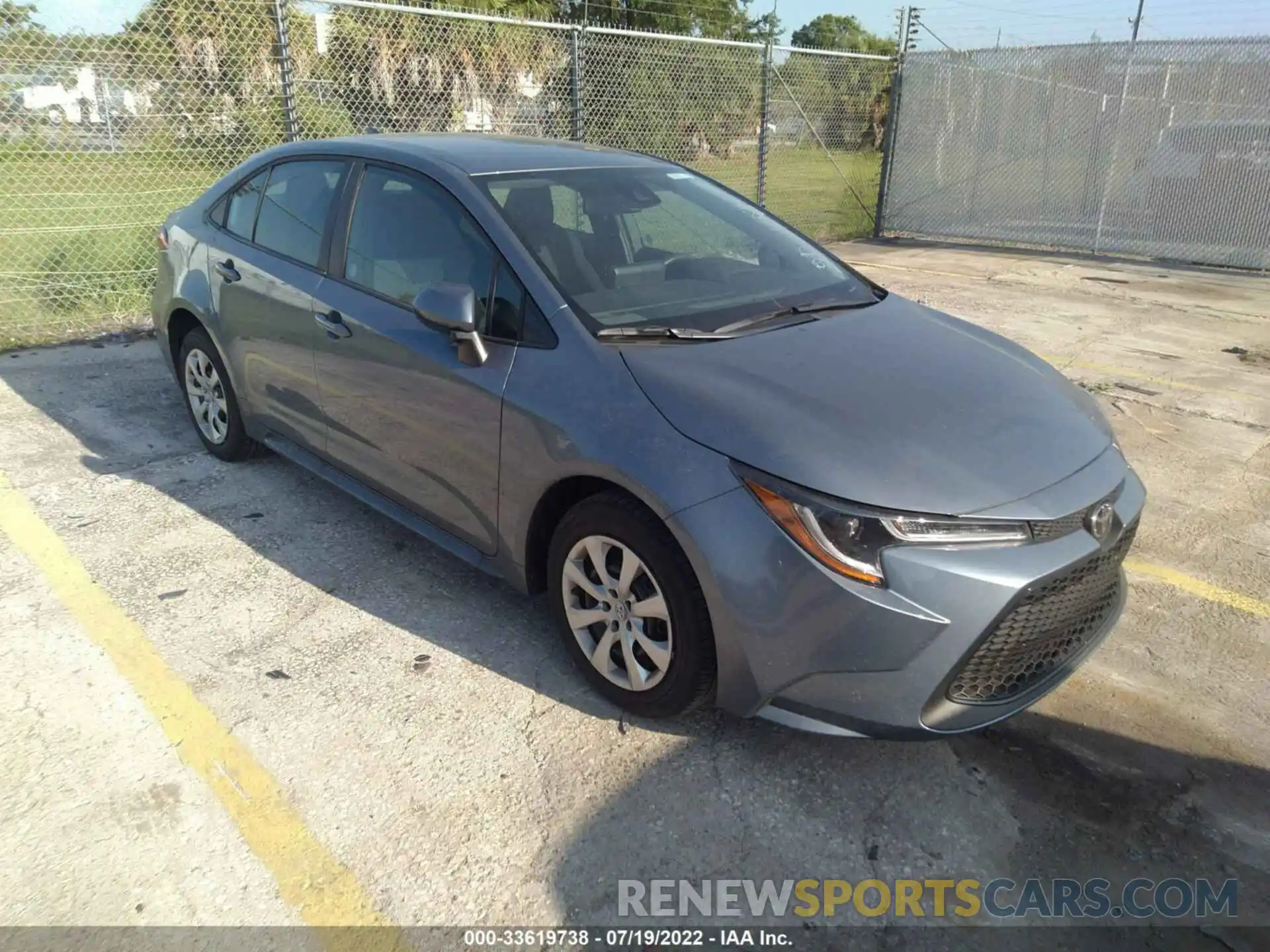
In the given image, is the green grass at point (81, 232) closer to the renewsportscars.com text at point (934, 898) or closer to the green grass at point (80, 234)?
the green grass at point (80, 234)

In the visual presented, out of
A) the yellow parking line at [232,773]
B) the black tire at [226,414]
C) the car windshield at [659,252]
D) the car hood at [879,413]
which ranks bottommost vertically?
the yellow parking line at [232,773]

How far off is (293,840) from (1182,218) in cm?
1235

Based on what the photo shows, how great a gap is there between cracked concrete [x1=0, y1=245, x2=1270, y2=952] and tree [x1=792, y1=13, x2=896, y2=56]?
5240cm

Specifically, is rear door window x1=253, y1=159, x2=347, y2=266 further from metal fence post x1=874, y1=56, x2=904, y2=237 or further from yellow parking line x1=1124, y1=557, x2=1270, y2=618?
metal fence post x1=874, y1=56, x2=904, y2=237

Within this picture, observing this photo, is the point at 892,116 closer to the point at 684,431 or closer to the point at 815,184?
the point at 815,184

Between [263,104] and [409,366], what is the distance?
19.6 ft

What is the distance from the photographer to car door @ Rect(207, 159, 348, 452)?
3.87m

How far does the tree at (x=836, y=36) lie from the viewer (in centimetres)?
5284

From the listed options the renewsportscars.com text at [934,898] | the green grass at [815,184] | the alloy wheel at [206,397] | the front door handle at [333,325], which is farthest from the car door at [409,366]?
the green grass at [815,184]

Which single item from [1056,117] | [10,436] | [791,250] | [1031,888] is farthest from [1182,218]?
[10,436]

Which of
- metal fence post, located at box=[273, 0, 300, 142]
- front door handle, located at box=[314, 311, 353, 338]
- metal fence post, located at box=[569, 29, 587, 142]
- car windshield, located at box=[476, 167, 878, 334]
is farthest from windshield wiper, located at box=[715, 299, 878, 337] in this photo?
metal fence post, located at box=[569, 29, 587, 142]

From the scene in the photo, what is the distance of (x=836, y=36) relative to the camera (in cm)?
5459

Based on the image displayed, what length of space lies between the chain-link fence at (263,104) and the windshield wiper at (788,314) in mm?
2506

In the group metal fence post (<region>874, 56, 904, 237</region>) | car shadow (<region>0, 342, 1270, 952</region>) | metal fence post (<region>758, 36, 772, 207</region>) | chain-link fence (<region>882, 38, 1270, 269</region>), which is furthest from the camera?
metal fence post (<region>874, 56, 904, 237</region>)
